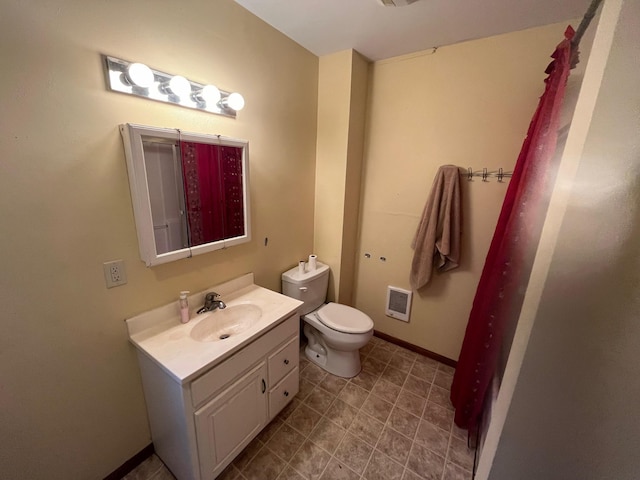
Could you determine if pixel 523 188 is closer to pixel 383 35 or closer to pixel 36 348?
pixel 383 35

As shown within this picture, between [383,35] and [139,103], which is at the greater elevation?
[383,35]

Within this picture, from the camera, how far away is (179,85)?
3.67ft

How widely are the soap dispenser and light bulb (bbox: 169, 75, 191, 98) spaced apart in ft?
3.18

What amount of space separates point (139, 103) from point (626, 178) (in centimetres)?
161

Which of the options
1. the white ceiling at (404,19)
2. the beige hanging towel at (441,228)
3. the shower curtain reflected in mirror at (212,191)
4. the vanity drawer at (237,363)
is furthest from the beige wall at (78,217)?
the beige hanging towel at (441,228)

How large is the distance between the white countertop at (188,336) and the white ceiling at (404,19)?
1.66 metres

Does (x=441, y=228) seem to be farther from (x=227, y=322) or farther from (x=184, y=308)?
(x=184, y=308)

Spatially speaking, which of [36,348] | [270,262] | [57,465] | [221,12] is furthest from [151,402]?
[221,12]

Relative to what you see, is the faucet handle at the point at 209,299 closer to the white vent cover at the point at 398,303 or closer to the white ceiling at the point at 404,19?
the white vent cover at the point at 398,303

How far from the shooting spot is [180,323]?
1310mm

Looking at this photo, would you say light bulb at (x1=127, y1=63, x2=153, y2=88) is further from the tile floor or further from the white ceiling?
the tile floor

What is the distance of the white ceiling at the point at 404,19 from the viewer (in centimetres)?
131

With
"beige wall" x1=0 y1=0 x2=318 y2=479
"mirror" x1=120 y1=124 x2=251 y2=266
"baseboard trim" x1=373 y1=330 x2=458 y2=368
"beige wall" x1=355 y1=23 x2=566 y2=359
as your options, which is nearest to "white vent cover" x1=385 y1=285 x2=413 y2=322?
"beige wall" x1=355 y1=23 x2=566 y2=359

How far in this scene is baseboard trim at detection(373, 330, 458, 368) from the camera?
2096 mm
